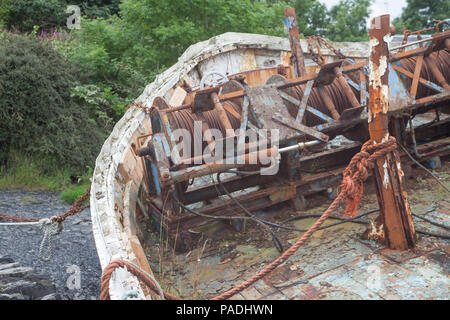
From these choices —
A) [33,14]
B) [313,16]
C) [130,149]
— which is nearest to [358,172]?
[130,149]

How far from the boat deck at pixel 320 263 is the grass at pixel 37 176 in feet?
13.9

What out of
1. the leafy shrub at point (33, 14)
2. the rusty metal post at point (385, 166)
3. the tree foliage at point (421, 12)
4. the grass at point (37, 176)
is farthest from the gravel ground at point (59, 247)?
the tree foliage at point (421, 12)

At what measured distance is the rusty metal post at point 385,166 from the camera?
3.35 m

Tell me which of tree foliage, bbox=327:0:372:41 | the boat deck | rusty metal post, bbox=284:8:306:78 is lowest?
the boat deck

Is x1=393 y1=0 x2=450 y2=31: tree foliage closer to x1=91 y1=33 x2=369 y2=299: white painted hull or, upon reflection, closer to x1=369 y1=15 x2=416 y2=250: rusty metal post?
x1=91 y1=33 x2=369 y2=299: white painted hull

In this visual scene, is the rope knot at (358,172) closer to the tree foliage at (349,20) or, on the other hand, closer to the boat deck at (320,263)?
the boat deck at (320,263)

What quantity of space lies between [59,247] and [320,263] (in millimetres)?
3426

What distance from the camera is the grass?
7926 mm

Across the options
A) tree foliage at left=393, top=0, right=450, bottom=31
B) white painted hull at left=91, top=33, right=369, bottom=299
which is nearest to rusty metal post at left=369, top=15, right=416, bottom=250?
white painted hull at left=91, top=33, right=369, bottom=299

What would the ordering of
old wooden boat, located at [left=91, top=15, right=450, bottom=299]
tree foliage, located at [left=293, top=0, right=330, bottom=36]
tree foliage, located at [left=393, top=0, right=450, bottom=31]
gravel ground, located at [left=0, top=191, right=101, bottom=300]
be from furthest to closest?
1. tree foliage, located at [left=393, top=0, right=450, bottom=31]
2. tree foliage, located at [left=293, top=0, right=330, bottom=36]
3. gravel ground, located at [left=0, top=191, right=101, bottom=300]
4. old wooden boat, located at [left=91, top=15, right=450, bottom=299]

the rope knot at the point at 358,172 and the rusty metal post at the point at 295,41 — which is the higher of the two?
the rusty metal post at the point at 295,41

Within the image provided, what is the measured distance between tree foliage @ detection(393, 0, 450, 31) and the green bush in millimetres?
22962
